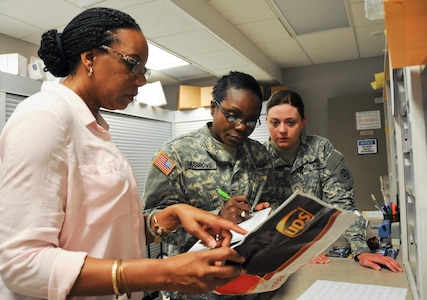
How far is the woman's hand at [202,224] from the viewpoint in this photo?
2.61ft

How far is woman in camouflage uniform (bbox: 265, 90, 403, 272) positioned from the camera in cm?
173

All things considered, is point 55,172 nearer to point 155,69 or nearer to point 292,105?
point 292,105

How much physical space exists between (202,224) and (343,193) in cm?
102

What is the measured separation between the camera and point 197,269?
0.63 meters

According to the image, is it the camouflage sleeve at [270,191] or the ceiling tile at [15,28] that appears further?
the ceiling tile at [15,28]

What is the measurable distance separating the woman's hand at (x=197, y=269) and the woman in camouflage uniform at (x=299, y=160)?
3.55 feet

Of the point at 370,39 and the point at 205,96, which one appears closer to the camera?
the point at 370,39

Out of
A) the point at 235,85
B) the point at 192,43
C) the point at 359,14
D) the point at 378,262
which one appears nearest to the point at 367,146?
the point at 359,14

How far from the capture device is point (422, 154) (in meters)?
0.96

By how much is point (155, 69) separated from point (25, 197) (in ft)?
15.0

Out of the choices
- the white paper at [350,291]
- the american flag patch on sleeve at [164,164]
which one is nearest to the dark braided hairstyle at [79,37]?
the american flag patch on sleeve at [164,164]

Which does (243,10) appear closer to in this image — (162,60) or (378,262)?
(162,60)

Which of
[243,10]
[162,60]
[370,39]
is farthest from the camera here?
[162,60]

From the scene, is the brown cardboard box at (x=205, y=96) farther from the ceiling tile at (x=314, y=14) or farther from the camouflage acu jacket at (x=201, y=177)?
the camouflage acu jacket at (x=201, y=177)
